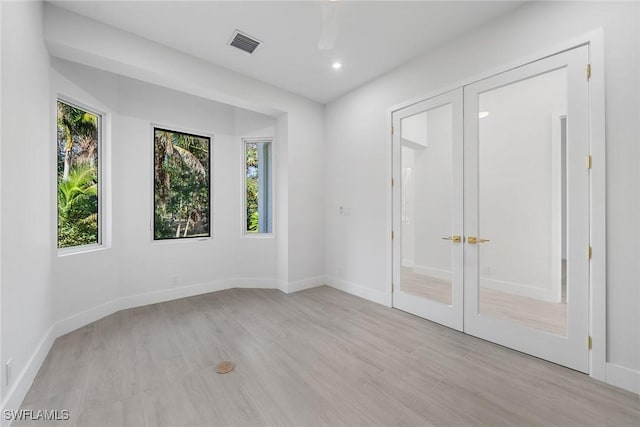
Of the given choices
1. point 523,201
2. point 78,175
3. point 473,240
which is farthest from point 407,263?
point 78,175

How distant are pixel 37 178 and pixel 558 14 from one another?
459 centimetres

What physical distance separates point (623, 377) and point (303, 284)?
345cm

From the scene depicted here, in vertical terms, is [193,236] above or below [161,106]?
below

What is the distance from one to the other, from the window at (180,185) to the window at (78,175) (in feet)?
2.22

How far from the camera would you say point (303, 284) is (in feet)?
14.2

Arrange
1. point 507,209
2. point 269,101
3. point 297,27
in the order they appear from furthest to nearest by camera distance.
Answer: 1. point 269,101
2. point 297,27
3. point 507,209

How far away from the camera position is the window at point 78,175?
292 centimetres

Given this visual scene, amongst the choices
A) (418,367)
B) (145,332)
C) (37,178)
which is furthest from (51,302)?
(418,367)

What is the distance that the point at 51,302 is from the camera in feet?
8.66

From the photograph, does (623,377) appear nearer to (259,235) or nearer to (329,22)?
(329,22)

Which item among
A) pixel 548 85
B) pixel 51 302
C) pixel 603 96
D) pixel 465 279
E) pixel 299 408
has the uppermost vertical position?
pixel 548 85

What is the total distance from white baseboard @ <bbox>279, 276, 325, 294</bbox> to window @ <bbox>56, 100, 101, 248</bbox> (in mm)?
2579

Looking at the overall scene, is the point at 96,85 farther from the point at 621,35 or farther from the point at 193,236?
the point at 621,35

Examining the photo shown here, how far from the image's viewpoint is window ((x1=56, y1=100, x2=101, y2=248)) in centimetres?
292
